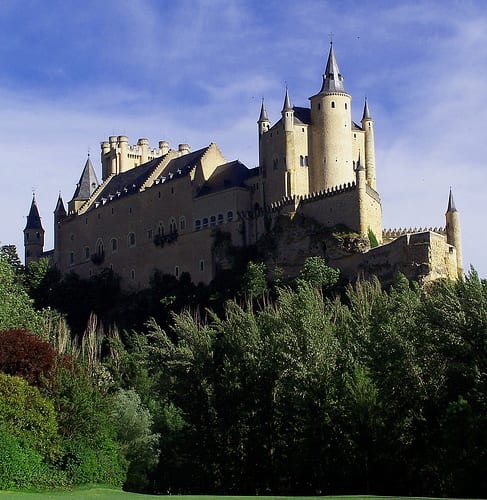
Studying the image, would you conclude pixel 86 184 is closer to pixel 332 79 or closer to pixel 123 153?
pixel 123 153

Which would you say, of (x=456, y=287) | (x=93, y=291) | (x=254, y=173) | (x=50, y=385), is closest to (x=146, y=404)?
(x=50, y=385)

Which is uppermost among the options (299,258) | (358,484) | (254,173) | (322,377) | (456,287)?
(254,173)

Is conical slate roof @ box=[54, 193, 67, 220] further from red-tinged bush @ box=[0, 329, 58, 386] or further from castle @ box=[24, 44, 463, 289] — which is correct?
red-tinged bush @ box=[0, 329, 58, 386]

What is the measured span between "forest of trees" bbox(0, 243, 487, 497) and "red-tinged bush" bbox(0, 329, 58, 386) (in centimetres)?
6

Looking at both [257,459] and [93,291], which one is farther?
[93,291]

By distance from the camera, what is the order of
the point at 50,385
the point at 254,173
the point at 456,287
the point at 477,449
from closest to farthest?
the point at 477,449, the point at 456,287, the point at 50,385, the point at 254,173

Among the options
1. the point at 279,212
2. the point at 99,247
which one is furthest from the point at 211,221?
the point at 99,247

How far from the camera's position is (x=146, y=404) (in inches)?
2227

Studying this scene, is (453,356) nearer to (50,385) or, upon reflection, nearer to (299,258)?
(50,385)

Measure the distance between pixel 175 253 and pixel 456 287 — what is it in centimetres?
5594

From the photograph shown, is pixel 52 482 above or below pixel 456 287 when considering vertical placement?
below

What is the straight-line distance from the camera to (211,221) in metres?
94.2

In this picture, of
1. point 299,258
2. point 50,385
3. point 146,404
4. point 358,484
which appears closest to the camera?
point 358,484

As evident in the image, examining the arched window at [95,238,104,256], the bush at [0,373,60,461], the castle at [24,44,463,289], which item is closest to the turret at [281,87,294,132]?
the castle at [24,44,463,289]
